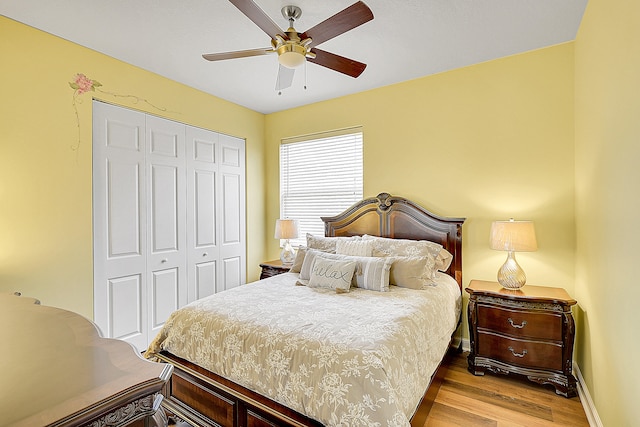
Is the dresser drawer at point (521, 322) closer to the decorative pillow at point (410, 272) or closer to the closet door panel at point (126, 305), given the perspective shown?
the decorative pillow at point (410, 272)

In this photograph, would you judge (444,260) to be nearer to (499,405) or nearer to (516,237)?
(516,237)

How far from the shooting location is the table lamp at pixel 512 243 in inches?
97.7

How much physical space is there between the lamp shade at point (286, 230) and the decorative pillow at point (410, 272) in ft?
4.88

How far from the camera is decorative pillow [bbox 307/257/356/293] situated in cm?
246

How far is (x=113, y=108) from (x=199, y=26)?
1.21 meters

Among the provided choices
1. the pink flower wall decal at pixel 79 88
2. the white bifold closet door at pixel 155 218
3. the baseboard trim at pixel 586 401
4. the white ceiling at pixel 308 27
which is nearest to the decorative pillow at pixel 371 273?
the baseboard trim at pixel 586 401

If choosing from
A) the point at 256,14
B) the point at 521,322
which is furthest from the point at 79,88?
the point at 521,322

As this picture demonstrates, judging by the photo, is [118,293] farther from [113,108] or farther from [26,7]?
[26,7]

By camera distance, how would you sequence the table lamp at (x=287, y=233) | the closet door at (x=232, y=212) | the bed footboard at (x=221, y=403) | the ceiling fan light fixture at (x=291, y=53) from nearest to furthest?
the bed footboard at (x=221, y=403) < the ceiling fan light fixture at (x=291, y=53) < the table lamp at (x=287, y=233) < the closet door at (x=232, y=212)

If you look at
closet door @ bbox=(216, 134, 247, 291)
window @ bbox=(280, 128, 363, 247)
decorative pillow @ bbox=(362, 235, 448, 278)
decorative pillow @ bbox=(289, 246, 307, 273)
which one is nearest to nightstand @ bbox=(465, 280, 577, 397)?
decorative pillow @ bbox=(362, 235, 448, 278)

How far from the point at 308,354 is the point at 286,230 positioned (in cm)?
231

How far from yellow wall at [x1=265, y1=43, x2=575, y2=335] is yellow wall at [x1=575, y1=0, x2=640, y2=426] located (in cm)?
20

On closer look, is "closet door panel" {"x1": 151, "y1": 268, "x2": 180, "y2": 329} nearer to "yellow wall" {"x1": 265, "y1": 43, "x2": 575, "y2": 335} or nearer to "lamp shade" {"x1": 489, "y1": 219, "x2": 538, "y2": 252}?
"yellow wall" {"x1": 265, "y1": 43, "x2": 575, "y2": 335}

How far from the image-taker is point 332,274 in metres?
2.51
